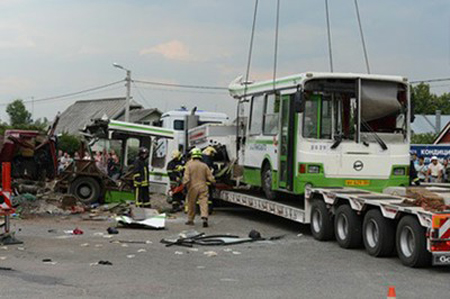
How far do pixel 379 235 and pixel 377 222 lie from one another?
0.22 meters

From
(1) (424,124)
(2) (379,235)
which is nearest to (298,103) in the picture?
(2) (379,235)

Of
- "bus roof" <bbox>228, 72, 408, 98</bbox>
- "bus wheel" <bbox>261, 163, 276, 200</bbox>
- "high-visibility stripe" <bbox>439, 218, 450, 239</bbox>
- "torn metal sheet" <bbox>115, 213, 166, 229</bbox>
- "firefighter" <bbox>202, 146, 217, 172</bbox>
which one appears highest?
"bus roof" <bbox>228, 72, 408, 98</bbox>

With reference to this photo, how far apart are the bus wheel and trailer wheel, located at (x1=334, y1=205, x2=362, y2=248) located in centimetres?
309

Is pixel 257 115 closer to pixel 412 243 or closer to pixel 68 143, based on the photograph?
pixel 412 243

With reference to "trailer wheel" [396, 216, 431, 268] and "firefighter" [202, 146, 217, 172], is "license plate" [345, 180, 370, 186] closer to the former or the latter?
"trailer wheel" [396, 216, 431, 268]

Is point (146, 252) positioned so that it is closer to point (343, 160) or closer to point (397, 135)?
point (343, 160)

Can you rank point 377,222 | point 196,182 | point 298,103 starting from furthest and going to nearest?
point 196,182
point 298,103
point 377,222

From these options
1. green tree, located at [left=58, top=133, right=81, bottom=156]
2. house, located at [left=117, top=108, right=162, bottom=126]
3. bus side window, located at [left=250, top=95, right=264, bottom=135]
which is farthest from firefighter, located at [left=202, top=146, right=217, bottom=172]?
house, located at [left=117, top=108, right=162, bottom=126]

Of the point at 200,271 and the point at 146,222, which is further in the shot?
the point at 146,222

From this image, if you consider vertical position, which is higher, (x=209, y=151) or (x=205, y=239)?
(x=209, y=151)

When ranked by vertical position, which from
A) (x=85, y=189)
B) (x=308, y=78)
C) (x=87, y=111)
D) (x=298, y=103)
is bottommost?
(x=85, y=189)

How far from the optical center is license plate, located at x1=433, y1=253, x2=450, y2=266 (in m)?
9.86

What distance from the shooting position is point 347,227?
12.2 m

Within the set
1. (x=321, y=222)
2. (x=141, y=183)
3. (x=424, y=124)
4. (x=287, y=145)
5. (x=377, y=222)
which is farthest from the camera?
(x=424, y=124)
